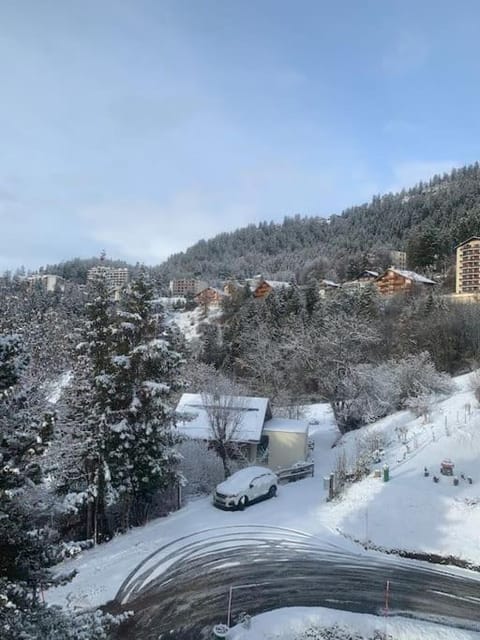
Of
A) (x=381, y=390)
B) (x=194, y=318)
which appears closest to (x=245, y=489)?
(x=381, y=390)

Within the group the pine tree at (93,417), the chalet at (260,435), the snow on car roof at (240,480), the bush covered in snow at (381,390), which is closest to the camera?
the pine tree at (93,417)

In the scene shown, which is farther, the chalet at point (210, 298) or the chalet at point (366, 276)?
the chalet at point (210, 298)

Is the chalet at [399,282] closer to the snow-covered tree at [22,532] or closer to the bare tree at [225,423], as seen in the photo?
the bare tree at [225,423]

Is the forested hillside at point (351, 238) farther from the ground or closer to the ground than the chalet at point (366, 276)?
farther from the ground

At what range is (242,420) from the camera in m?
23.5

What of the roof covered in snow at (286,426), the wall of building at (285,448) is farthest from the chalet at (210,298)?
the wall of building at (285,448)

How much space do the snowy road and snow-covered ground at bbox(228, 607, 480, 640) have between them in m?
0.38

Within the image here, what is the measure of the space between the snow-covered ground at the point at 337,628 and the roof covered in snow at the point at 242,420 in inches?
494

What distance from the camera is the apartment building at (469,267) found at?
4500 centimetres

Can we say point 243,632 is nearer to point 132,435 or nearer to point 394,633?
point 394,633

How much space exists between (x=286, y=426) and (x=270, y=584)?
13563 mm

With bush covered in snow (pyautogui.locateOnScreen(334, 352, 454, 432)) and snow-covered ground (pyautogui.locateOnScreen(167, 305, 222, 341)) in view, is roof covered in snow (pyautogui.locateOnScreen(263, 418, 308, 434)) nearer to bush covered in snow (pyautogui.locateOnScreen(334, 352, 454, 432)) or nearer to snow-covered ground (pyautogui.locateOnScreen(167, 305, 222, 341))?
bush covered in snow (pyautogui.locateOnScreen(334, 352, 454, 432))

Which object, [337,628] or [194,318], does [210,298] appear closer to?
[194,318]

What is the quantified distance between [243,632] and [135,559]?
4757 mm
